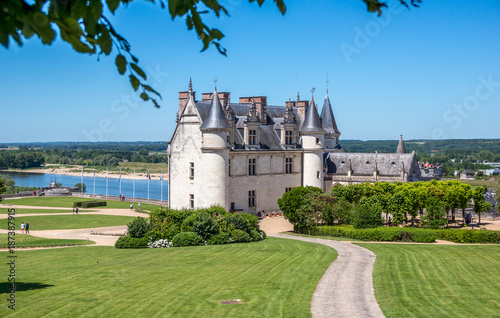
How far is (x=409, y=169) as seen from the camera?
161 feet

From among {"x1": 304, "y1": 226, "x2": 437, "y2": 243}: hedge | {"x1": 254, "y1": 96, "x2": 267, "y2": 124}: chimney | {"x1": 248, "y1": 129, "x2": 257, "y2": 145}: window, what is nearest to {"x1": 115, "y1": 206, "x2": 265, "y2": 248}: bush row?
{"x1": 304, "y1": 226, "x2": 437, "y2": 243}: hedge

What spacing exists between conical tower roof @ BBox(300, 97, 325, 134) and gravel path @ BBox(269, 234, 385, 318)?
2428cm

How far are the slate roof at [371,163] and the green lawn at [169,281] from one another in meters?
23.4

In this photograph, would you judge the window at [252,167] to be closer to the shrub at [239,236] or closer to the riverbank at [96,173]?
the shrub at [239,236]

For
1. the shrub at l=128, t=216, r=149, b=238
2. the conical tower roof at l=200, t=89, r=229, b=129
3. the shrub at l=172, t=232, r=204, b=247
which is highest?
the conical tower roof at l=200, t=89, r=229, b=129

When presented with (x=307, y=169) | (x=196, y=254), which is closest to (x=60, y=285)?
(x=196, y=254)

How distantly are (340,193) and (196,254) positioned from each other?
19.7 metres

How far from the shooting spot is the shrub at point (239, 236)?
31.5 metres

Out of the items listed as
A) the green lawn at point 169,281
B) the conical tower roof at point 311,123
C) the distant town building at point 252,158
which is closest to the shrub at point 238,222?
the green lawn at point 169,281

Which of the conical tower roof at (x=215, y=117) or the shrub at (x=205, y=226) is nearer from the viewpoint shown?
the shrub at (x=205, y=226)

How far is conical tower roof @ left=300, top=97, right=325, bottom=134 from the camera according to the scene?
1939 inches

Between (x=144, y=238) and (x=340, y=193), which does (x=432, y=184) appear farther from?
(x=144, y=238)

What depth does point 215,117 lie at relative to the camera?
4156 cm

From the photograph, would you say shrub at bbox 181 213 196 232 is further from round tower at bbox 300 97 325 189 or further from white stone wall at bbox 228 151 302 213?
round tower at bbox 300 97 325 189
